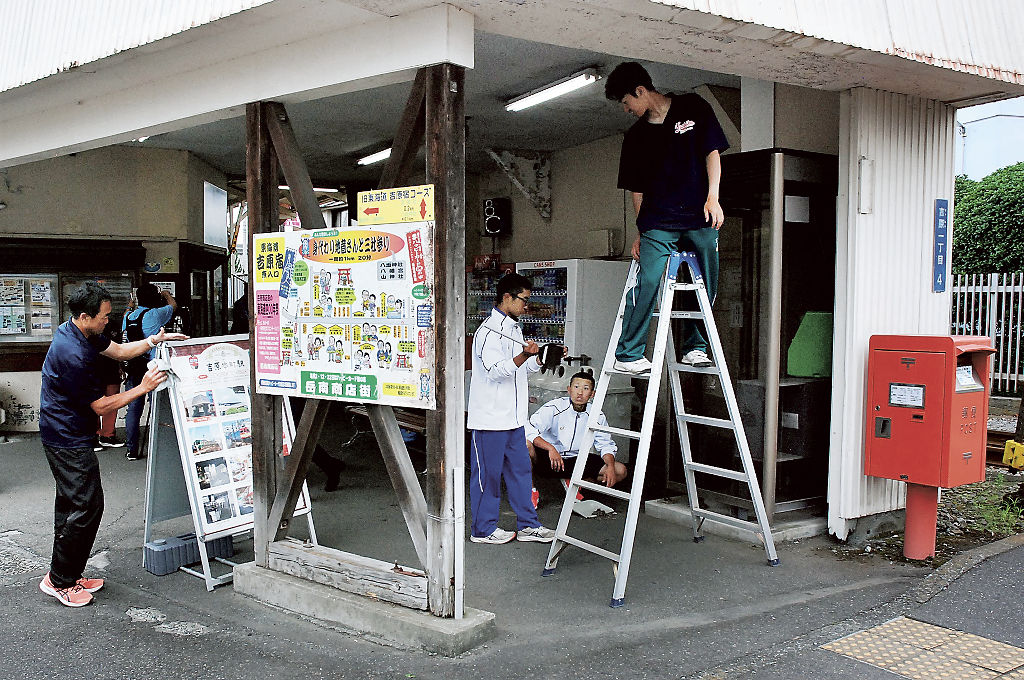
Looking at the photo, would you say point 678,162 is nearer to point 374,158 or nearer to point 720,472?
point 720,472

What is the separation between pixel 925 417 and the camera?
208 inches

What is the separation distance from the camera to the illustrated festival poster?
4031mm

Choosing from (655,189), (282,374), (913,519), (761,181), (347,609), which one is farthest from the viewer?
(761,181)

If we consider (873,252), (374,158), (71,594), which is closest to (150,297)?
(374,158)

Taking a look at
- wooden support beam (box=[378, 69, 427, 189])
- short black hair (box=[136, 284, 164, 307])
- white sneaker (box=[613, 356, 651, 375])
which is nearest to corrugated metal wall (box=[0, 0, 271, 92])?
wooden support beam (box=[378, 69, 427, 189])

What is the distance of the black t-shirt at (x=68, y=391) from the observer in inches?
192

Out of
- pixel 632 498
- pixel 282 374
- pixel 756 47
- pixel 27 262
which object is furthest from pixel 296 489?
pixel 27 262

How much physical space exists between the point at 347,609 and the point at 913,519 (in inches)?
145

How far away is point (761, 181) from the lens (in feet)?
20.1

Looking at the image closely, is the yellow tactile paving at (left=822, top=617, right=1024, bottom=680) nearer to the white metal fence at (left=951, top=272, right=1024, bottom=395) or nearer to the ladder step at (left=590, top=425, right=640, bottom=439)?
the ladder step at (left=590, top=425, right=640, bottom=439)

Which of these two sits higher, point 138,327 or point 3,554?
point 138,327

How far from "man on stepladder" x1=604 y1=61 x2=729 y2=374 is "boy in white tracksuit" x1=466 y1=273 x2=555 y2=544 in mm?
1083

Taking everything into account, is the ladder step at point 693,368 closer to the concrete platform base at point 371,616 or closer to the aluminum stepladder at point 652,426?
the aluminum stepladder at point 652,426

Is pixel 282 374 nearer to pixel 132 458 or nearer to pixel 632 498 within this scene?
pixel 632 498
